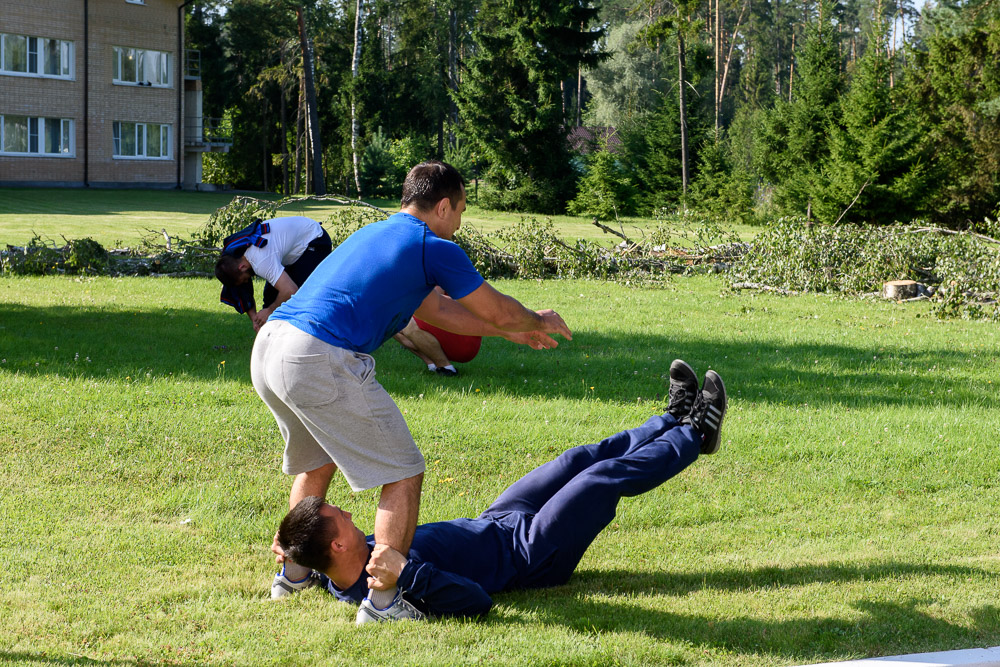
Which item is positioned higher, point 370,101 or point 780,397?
point 370,101

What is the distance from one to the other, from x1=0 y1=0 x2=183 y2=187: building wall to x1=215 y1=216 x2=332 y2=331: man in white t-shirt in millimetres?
35781

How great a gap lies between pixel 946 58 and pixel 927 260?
18.7 metres

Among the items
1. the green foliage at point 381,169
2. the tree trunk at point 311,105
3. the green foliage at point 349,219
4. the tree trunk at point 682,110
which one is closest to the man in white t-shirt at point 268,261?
the green foliage at point 349,219

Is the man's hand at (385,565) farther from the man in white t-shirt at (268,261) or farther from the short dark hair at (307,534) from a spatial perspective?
the man in white t-shirt at (268,261)

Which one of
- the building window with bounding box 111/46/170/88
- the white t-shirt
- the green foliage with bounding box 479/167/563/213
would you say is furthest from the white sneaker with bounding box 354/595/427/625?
the building window with bounding box 111/46/170/88

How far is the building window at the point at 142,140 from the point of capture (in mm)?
41188

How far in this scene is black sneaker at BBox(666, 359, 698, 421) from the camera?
474 centimetres

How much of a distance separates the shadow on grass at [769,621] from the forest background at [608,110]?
680 inches

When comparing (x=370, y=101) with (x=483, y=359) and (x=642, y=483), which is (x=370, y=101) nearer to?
(x=483, y=359)

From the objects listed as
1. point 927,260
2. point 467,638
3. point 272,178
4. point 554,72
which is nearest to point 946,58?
point 554,72

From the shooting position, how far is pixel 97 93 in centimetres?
3991

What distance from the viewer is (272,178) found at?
2146 inches

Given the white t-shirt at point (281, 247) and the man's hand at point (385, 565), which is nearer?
the man's hand at point (385, 565)

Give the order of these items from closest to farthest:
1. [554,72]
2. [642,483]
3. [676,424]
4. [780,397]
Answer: [642,483] < [676,424] < [780,397] < [554,72]
